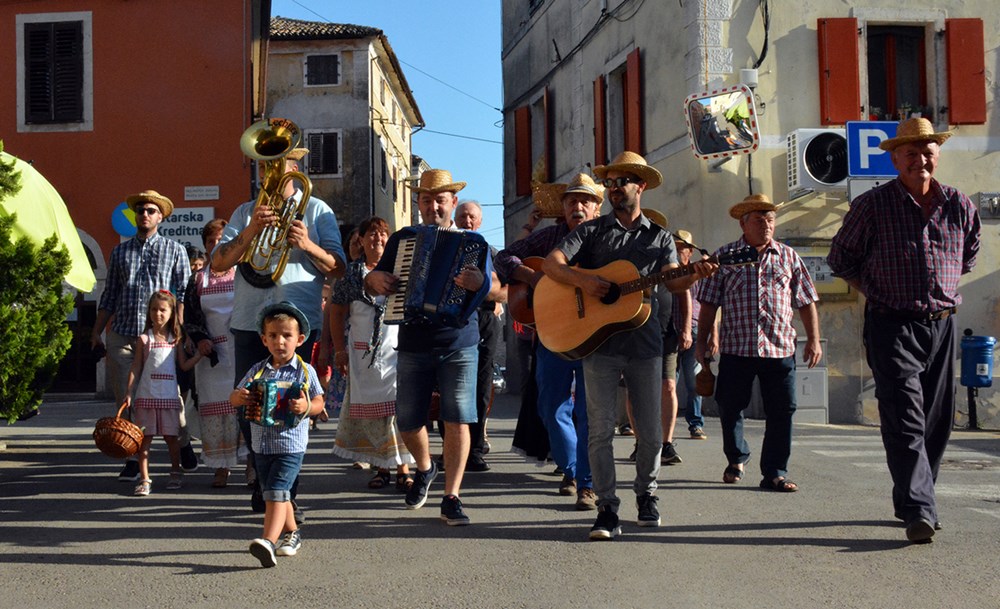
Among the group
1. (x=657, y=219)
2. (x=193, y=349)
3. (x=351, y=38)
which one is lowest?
(x=193, y=349)

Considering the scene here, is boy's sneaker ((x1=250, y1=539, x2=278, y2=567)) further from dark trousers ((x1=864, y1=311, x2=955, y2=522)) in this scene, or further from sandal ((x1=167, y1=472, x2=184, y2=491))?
dark trousers ((x1=864, y1=311, x2=955, y2=522))

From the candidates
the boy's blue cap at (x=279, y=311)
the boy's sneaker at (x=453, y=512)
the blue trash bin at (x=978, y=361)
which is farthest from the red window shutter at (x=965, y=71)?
the boy's blue cap at (x=279, y=311)

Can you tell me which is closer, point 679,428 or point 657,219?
point 657,219

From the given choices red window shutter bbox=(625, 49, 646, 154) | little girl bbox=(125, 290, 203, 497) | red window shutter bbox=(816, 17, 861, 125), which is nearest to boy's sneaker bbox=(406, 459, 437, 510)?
little girl bbox=(125, 290, 203, 497)

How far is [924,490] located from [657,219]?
2872 mm

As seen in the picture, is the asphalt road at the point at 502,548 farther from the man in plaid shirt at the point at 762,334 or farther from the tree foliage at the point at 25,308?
the tree foliage at the point at 25,308

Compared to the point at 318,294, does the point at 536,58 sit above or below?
above

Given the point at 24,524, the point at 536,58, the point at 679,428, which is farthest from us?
Result: the point at 536,58

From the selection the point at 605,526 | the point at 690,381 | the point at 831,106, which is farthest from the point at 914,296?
the point at 831,106

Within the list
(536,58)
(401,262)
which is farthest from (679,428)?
(536,58)

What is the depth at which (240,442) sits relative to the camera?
26.9 ft

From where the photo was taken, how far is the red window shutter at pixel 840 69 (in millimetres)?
16703

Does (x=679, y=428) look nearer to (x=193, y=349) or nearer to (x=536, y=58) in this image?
(x=193, y=349)

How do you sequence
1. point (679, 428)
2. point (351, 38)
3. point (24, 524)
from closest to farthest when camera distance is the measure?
point (24, 524) < point (679, 428) < point (351, 38)
